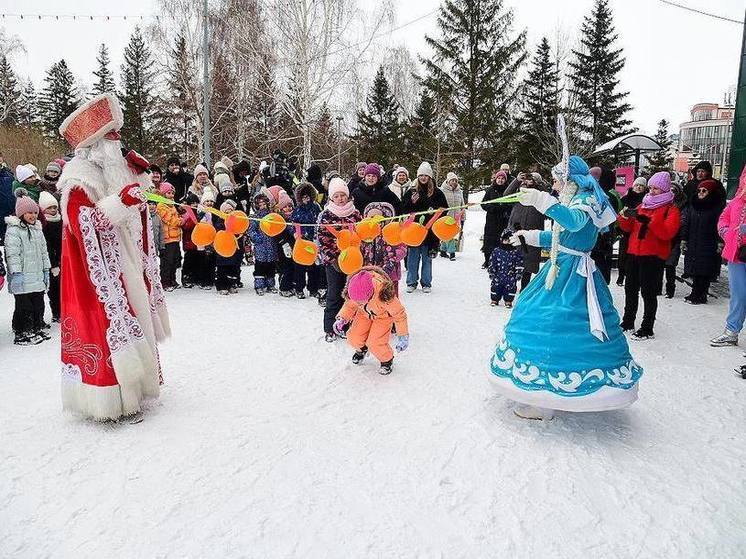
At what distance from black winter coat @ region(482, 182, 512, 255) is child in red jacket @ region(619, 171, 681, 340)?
2.70 meters

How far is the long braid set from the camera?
3.79m

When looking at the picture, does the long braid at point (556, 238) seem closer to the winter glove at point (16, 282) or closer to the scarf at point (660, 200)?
the scarf at point (660, 200)

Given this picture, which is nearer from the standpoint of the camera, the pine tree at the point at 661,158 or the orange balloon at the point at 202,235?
the orange balloon at the point at 202,235

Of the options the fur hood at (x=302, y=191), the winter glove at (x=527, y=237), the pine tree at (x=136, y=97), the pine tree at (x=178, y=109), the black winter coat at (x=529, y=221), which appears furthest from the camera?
the pine tree at (x=136, y=97)

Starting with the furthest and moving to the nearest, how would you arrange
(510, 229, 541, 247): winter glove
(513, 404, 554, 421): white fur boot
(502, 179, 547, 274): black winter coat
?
(502, 179, 547, 274): black winter coat, (510, 229, 541, 247): winter glove, (513, 404, 554, 421): white fur boot

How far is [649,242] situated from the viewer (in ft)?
19.3

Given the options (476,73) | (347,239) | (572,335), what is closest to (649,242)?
(572,335)

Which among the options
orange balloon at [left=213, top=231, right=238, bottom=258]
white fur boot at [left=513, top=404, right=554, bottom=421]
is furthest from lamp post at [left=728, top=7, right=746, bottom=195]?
orange balloon at [left=213, top=231, right=238, bottom=258]

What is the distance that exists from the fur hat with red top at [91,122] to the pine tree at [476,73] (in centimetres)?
2274

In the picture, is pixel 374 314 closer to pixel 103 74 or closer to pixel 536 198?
pixel 536 198

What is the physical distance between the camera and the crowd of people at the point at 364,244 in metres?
5.79

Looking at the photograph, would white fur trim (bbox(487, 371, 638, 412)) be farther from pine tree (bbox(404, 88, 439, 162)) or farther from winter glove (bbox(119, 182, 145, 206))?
pine tree (bbox(404, 88, 439, 162))

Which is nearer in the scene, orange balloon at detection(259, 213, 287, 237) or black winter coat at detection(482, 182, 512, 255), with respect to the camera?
orange balloon at detection(259, 213, 287, 237)

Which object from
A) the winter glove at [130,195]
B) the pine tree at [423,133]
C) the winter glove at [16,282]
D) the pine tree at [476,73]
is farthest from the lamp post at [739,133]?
the pine tree at [423,133]
